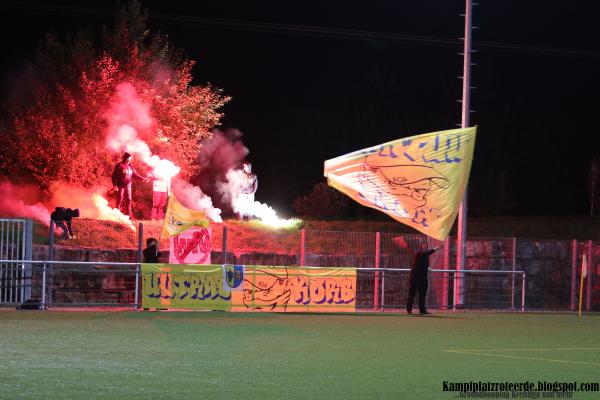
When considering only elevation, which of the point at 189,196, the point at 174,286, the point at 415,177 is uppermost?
the point at 189,196

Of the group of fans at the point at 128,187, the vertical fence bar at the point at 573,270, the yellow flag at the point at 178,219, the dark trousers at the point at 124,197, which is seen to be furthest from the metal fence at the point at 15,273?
the vertical fence bar at the point at 573,270

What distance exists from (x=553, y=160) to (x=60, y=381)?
2203 inches

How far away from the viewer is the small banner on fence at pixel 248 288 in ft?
82.1

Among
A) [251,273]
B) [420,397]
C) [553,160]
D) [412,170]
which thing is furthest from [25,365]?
[553,160]

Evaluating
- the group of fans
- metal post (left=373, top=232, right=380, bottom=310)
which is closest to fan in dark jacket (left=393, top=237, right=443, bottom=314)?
metal post (left=373, top=232, right=380, bottom=310)

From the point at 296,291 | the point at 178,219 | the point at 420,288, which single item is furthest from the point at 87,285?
the point at 420,288

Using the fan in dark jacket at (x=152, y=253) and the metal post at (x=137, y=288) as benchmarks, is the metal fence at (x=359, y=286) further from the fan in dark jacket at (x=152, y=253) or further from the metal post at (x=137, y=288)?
the fan in dark jacket at (x=152, y=253)

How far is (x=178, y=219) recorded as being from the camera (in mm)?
25094

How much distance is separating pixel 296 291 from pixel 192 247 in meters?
3.09

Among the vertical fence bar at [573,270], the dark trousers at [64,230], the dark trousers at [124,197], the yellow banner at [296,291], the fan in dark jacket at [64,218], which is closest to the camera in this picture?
the yellow banner at [296,291]

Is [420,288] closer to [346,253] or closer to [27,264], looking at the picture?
[346,253]

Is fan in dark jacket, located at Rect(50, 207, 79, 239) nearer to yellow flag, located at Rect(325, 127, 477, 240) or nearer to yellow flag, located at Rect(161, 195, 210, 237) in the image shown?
yellow flag, located at Rect(161, 195, 210, 237)

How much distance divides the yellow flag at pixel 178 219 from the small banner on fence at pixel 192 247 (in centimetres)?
88

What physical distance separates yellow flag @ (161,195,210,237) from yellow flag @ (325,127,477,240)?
7353 millimetres
